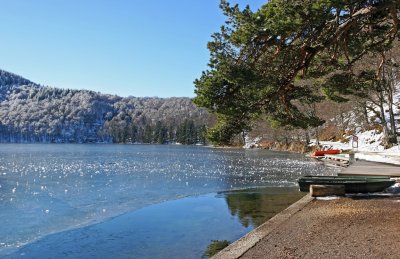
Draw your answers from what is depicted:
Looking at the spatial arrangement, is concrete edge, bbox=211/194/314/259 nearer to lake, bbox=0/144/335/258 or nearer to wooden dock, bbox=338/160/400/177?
lake, bbox=0/144/335/258

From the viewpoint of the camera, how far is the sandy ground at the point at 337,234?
7.65 metres

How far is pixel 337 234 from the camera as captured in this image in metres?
8.98

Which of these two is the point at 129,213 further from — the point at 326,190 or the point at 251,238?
the point at 251,238

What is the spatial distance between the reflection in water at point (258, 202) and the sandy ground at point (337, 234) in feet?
10.7

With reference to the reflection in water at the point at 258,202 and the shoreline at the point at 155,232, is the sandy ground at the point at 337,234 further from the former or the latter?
the reflection in water at the point at 258,202

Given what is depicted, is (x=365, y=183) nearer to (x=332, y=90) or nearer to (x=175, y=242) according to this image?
(x=332, y=90)

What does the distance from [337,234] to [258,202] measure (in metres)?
10.3

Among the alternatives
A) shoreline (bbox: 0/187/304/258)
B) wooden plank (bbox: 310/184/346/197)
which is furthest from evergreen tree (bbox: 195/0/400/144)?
shoreline (bbox: 0/187/304/258)

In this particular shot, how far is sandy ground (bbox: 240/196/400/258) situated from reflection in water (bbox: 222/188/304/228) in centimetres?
325

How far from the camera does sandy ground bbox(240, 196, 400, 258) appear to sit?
7.65 meters

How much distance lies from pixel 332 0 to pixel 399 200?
24.9 ft

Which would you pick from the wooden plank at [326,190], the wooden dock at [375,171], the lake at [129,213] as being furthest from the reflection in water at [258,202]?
the wooden dock at [375,171]

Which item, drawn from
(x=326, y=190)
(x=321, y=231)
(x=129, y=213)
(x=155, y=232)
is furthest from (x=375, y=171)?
(x=321, y=231)

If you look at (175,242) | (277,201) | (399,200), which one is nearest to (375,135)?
(277,201)
